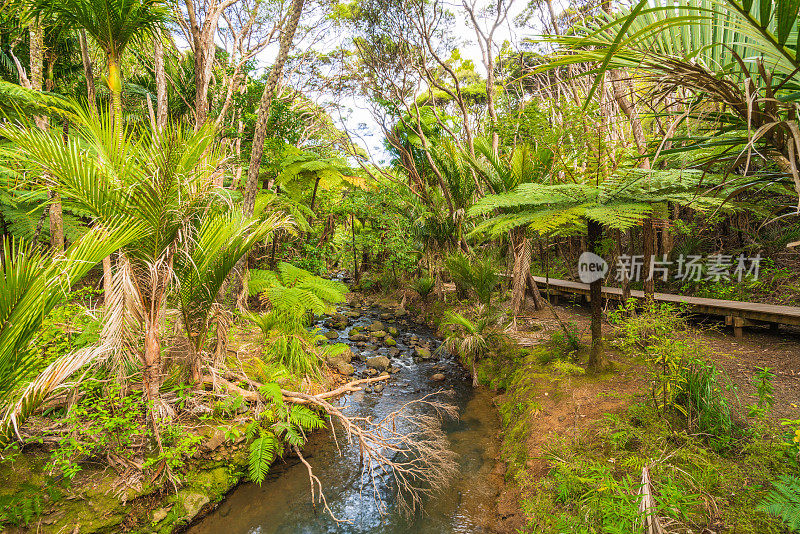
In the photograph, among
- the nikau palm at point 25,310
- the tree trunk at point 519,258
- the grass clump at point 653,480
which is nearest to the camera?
the nikau palm at point 25,310

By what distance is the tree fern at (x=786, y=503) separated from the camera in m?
1.78

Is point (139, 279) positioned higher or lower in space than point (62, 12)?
lower

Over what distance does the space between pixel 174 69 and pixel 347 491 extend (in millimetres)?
8218

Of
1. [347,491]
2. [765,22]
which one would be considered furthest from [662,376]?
[347,491]

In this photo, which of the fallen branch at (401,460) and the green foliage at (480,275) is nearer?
the fallen branch at (401,460)

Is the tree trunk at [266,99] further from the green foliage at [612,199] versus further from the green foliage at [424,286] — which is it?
the green foliage at [424,286]

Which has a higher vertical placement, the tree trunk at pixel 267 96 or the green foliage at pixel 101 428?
the tree trunk at pixel 267 96

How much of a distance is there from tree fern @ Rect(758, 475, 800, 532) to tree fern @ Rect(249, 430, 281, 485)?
3395 millimetres

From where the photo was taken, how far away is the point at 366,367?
6535mm

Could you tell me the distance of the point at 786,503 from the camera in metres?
1.87

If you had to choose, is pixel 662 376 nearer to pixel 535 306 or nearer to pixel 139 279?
pixel 139 279

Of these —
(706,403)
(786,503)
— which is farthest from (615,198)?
(786,503)

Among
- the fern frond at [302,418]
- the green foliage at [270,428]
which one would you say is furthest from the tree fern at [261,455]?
the fern frond at [302,418]

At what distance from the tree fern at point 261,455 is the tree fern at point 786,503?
11.1ft
